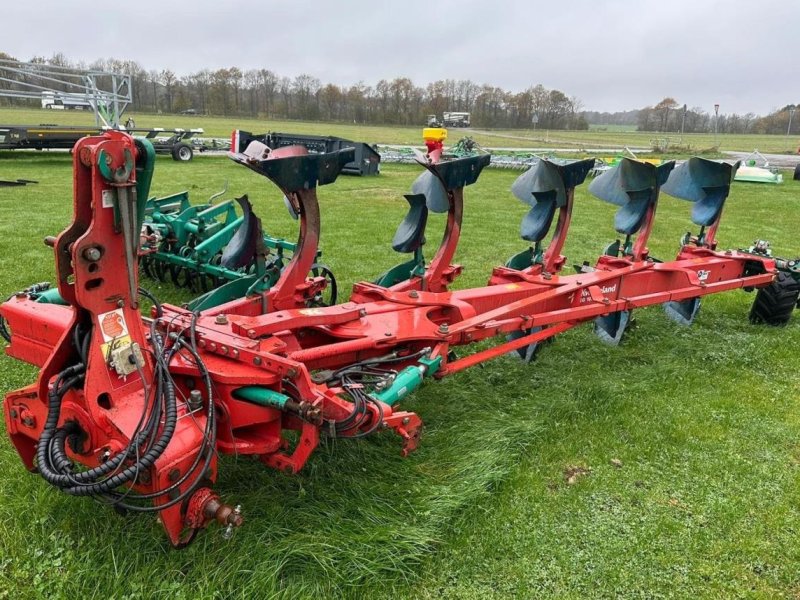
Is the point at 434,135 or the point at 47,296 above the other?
the point at 434,135

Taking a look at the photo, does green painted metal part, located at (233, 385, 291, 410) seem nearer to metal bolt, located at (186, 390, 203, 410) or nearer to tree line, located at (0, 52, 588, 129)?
metal bolt, located at (186, 390, 203, 410)

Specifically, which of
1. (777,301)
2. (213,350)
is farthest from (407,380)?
(777,301)

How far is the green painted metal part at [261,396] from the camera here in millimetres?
2547

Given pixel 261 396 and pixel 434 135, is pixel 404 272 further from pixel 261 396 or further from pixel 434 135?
pixel 261 396

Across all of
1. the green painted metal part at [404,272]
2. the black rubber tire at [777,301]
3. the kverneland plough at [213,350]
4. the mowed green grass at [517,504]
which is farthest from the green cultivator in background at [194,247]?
the black rubber tire at [777,301]

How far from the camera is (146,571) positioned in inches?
99.8

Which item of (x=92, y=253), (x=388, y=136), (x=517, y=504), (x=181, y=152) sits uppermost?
(x=388, y=136)

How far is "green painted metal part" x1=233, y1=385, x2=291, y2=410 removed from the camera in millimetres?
2547

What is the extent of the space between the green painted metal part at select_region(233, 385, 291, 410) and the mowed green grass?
25.6 inches

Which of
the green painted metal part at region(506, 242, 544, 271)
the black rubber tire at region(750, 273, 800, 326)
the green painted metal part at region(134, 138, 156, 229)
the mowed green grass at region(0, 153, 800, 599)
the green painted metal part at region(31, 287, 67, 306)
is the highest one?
the green painted metal part at region(134, 138, 156, 229)

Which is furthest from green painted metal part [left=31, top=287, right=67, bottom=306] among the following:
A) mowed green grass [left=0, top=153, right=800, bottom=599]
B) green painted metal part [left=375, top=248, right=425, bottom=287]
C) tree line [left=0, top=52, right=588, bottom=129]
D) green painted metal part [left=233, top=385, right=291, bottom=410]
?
tree line [left=0, top=52, right=588, bottom=129]

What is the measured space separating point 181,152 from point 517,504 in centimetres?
2129

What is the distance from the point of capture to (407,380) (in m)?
3.09

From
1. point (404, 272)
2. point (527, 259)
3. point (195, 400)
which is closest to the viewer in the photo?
point (195, 400)
